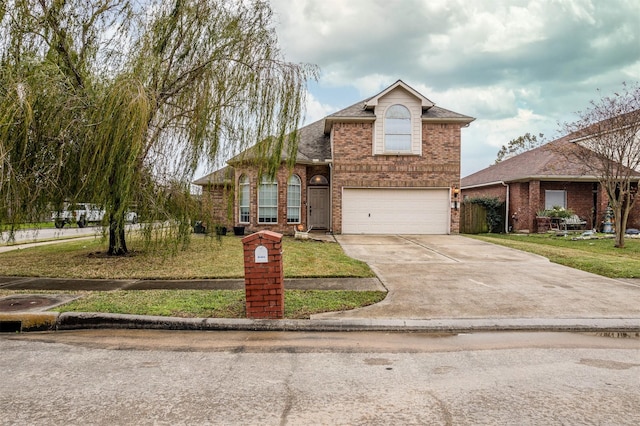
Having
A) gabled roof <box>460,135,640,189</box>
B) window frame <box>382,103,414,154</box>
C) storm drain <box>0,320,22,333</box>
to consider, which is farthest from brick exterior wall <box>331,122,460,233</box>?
storm drain <box>0,320,22,333</box>

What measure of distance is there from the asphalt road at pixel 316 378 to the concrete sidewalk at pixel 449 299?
0.24 meters

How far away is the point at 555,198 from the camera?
804 inches

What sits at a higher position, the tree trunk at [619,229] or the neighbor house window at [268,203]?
the neighbor house window at [268,203]

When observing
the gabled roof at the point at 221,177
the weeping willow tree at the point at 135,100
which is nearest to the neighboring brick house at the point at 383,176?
the gabled roof at the point at 221,177

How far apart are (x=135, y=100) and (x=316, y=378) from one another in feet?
19.5

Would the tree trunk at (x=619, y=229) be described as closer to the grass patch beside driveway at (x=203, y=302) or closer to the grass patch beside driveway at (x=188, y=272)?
the grass patch beside driveway at (x=188, y=272)

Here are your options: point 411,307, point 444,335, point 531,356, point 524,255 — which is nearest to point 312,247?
point 524,255

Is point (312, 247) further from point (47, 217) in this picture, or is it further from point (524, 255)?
point (47, 217)

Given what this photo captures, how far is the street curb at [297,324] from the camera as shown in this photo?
16.8 ft

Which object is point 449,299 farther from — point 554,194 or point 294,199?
point 554,194

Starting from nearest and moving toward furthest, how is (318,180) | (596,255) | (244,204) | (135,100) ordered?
(135,100)
(596,255)
(244,204)
(318,180)

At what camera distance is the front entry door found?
62.0ft

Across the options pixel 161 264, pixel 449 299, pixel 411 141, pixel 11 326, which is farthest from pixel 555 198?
pixel 11 326

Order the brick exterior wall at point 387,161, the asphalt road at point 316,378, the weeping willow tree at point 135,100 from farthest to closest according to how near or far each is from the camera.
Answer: the brick exterior wall at point 387,161, the weeping willow tree at point 135,100, the asphalt road at point 316,378
